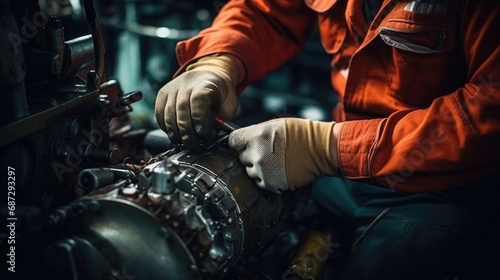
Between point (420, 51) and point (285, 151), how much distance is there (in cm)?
45

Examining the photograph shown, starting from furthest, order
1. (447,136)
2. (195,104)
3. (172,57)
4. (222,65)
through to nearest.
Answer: (172,57) < (222,65) < (195,104) < (447,136)

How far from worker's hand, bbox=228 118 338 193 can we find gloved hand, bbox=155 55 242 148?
92 mm

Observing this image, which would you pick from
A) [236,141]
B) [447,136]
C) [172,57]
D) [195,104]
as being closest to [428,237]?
[447,136]

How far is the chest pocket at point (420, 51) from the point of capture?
1456mm

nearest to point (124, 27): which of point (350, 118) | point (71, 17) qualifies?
point (71, 17)

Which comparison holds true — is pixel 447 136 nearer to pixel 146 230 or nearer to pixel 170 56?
pixel 146 230

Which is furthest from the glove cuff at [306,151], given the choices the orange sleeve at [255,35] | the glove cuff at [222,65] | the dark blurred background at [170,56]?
the dark blurred background at [170,56]

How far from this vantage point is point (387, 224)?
1.56 metres

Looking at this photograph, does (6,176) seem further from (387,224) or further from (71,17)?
(71,17)

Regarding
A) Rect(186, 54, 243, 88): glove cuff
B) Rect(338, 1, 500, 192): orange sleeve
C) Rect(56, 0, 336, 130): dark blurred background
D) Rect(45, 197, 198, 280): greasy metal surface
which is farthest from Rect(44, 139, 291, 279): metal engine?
Rect(56, 0, 336, 130): dark blurred background

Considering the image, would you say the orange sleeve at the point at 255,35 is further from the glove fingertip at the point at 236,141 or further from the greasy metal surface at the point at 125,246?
the greasy metal surface at the point at 125,246

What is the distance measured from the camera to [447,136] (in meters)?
1.34

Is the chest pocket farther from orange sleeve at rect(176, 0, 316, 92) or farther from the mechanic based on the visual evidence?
orange sleeve at rect(176, 0, 316, 92)

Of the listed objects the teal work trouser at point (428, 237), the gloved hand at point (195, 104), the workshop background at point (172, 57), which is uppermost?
the gloved hand at point (195, 104)
